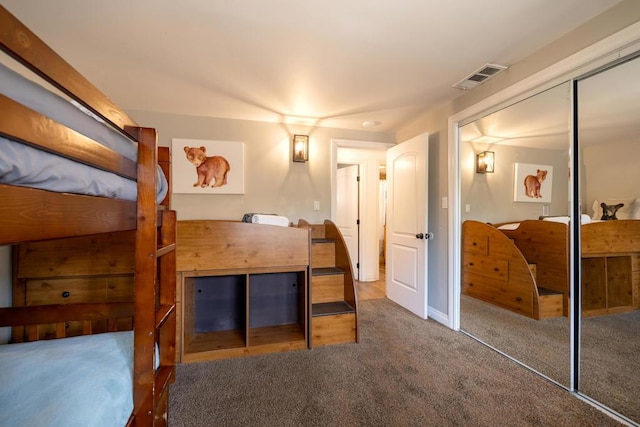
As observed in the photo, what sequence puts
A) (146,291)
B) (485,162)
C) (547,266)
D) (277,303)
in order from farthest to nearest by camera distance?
(277,303)
(485,162)
(547,266)
(146,291)

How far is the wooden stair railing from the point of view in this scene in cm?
221

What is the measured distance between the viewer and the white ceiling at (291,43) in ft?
4.75

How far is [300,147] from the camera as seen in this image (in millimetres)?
3080

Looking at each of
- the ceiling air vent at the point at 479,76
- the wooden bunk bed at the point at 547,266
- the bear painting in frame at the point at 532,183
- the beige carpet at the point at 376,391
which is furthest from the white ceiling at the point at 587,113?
the beige carpet at the point at 376,391

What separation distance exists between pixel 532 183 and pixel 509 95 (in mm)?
697

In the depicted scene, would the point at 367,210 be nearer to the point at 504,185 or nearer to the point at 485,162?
the point at 485,162

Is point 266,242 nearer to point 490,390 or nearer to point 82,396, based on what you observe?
point 82,396

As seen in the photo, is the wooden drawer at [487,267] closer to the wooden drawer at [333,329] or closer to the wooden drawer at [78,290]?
the wooden drawer at [333,329]

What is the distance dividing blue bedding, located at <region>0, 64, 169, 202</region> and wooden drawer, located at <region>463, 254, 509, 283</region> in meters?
2.73

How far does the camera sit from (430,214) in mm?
2873

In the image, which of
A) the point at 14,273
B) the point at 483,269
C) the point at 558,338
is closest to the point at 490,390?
the point at 558,338

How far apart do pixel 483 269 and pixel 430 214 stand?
73cm

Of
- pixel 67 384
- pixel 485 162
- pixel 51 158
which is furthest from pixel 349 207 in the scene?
pixel 51 158

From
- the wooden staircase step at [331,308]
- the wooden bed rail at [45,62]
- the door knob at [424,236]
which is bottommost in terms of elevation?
the wooden staircase step at [331,308]
